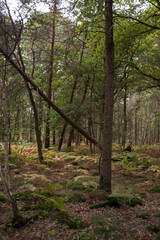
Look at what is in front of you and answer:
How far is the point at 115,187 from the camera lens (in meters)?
6.34

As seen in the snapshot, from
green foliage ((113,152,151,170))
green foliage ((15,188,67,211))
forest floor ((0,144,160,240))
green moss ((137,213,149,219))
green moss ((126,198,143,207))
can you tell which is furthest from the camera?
green foliage ((113,152,151,170))

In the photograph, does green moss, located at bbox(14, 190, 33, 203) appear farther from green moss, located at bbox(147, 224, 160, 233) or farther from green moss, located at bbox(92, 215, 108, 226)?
green moss, located at bbox(147, 224, 160, 233)

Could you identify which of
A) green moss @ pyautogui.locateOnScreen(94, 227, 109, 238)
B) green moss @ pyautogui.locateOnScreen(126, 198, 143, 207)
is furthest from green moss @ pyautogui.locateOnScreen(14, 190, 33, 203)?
green moss @ pyautogui.locateOnScreen(126, 198, 143, 207)

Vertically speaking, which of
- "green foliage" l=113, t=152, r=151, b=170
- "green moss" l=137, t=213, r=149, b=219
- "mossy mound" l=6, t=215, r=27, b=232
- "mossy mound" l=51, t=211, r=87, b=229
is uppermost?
"green foliage" l=113, t=152, r=151, b=170

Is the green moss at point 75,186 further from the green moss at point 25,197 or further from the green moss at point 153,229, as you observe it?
the green moss at point 153,229

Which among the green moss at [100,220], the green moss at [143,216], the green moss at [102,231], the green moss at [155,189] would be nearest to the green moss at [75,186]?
the green moss at [100,220]

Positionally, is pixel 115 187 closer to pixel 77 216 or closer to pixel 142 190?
pixel 142 190

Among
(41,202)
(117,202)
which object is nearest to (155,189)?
(117,202)

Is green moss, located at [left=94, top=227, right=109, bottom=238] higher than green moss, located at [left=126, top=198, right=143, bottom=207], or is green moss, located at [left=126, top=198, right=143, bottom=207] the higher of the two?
green moss, located at [left=94, top=227, right=109, bottom=238]

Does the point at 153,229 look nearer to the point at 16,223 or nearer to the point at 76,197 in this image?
the point at 76,197

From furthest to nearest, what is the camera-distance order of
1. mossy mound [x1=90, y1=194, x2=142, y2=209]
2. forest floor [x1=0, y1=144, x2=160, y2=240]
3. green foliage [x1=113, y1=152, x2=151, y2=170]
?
green foliage [x1=113, y1=152, x2=151, y2=170]
mossy mound [x1=90, y1=194, x2=142, y2=209]
forest floor [x1=0, y1=144, x2=160, y2=240]

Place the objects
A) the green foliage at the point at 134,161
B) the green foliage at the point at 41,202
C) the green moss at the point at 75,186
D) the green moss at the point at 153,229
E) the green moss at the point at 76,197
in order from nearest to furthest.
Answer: the green moss at the point at 153,229 → the green foliage at the point at 41,202 → the green moss at the point at 76,197 → the green moss at the point at 75,186 → the green foliage at the point at 134,161

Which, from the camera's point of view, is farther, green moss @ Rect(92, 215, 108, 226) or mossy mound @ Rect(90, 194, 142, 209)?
mossy mound @ Rect(90, 194, 142, 209)

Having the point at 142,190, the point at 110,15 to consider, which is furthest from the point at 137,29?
the point at 142,190
